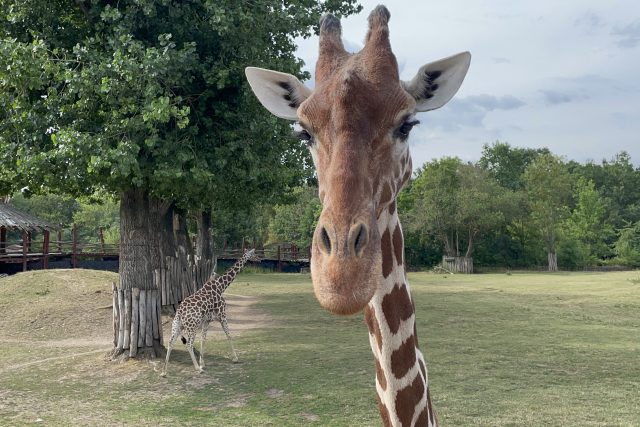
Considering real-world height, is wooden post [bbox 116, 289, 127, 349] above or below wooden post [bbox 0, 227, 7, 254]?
below

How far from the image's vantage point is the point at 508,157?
69.1 m

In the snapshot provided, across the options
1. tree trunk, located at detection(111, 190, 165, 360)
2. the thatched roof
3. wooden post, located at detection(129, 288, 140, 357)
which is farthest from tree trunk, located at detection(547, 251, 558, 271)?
wooden post, located at detection(129, 288, 140, 357)

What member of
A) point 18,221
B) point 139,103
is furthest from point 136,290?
point 18,221

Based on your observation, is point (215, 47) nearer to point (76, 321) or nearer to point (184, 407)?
point (184, 407)

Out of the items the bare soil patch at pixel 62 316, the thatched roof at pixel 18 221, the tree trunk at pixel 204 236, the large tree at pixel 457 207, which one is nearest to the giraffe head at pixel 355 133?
the bare soil patch at pixel 62 316

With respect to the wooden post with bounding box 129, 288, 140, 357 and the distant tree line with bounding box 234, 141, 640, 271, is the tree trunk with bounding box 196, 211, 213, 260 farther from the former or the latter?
the distant tree line with bounding box 234, 141, 640, 271

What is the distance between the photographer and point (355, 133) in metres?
2.31

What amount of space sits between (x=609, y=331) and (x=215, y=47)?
10.7 meters

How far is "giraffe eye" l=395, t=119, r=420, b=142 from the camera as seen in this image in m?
2.48

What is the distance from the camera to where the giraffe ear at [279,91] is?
2.95 meters

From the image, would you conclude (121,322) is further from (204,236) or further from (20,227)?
(20,227)

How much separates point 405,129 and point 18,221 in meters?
29.4

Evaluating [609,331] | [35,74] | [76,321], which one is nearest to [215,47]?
[35,74]

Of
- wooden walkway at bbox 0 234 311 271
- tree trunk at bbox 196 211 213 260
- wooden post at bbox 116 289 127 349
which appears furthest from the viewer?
wooden walkway at bbox 0 234 311 271
